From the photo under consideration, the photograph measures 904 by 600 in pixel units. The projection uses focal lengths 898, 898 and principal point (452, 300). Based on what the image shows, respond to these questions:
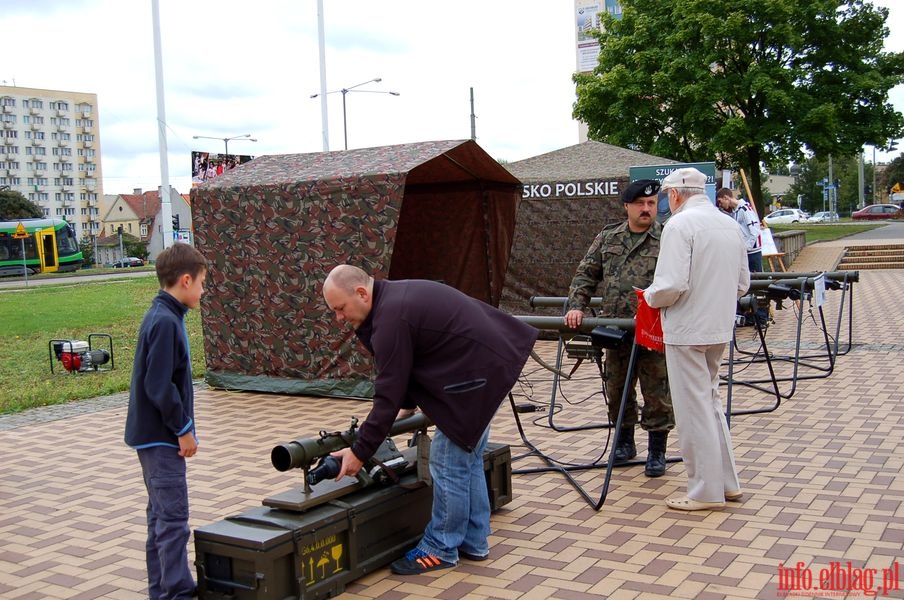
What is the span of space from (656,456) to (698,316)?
4.36ft

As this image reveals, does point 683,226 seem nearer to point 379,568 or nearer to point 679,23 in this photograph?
point 379,568

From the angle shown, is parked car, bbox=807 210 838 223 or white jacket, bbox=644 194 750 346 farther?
parked car, bbox=807 210 838 223

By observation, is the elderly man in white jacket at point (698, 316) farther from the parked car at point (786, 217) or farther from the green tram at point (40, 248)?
the parked car at point (786, 217)

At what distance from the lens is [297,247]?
29.1 ft

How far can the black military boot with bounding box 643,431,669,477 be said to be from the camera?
587cm

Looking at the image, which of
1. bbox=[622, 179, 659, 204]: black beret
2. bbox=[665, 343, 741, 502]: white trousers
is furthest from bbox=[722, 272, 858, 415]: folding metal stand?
bbox=[665, 343, 741, 502]: white trousers

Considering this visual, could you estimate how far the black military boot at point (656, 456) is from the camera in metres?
5.87

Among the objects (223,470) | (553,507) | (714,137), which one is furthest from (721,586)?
(714,137)

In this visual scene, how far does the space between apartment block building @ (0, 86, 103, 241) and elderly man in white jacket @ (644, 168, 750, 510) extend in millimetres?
117178

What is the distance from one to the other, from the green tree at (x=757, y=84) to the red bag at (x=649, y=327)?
26.2 m

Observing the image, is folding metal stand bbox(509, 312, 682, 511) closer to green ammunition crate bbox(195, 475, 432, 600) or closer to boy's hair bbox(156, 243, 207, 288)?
green ammunition crate bbox(195, 475, 432, 600)

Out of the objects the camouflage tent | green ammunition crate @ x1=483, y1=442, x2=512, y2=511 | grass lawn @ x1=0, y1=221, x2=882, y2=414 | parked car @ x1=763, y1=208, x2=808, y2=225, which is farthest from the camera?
parked car @ x1=763, y1=208, x2=808, y2=225

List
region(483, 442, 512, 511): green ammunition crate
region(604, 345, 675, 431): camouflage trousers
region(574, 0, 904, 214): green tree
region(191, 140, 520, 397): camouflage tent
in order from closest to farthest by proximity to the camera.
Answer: region(483, 442, 512, 511): green ammunition crate → region(604, 345, 675, 431): camouflage trousers → region(191, 140, 520, 397): camouflage tent → region(574, 0, 904, 214): green tree

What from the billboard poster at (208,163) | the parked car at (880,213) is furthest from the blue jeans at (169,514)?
the parked car at (880,213)
